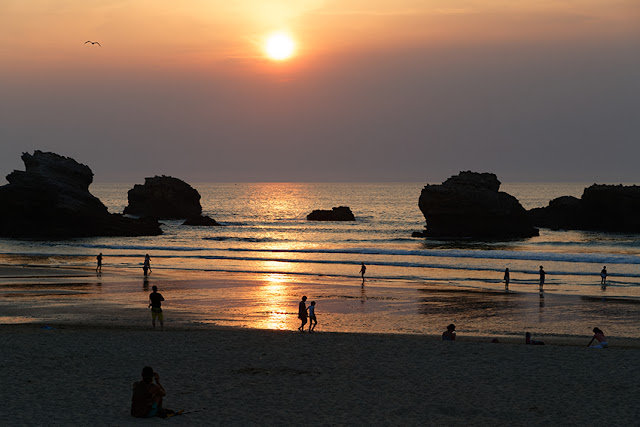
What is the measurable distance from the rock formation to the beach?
9164 centimetres

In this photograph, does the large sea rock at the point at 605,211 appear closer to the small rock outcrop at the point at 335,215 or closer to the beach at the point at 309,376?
the small rock outcrop at the point at 335,215

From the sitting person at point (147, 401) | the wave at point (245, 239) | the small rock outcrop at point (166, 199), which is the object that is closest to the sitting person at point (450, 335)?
the sitting person at point (147, 401)

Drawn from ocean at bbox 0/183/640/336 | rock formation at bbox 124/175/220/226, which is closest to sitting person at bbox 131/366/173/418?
ocean at bbox 0/183/640/336

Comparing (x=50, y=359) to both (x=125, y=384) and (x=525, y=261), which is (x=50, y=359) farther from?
(x=525, y=261)

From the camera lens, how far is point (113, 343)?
21359 mm

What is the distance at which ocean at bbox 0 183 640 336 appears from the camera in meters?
29.6

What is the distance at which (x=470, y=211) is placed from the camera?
82.2 meters

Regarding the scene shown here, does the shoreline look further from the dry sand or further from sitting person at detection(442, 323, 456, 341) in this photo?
the dry sand

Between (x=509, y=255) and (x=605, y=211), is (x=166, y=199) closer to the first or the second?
(x=509, y=255)

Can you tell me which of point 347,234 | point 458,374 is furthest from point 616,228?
point 458,374

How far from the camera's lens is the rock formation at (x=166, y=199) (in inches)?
4596

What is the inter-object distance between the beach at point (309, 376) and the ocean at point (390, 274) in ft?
12.8

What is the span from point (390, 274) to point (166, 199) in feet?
247

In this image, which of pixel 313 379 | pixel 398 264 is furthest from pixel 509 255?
pixel 313 379
